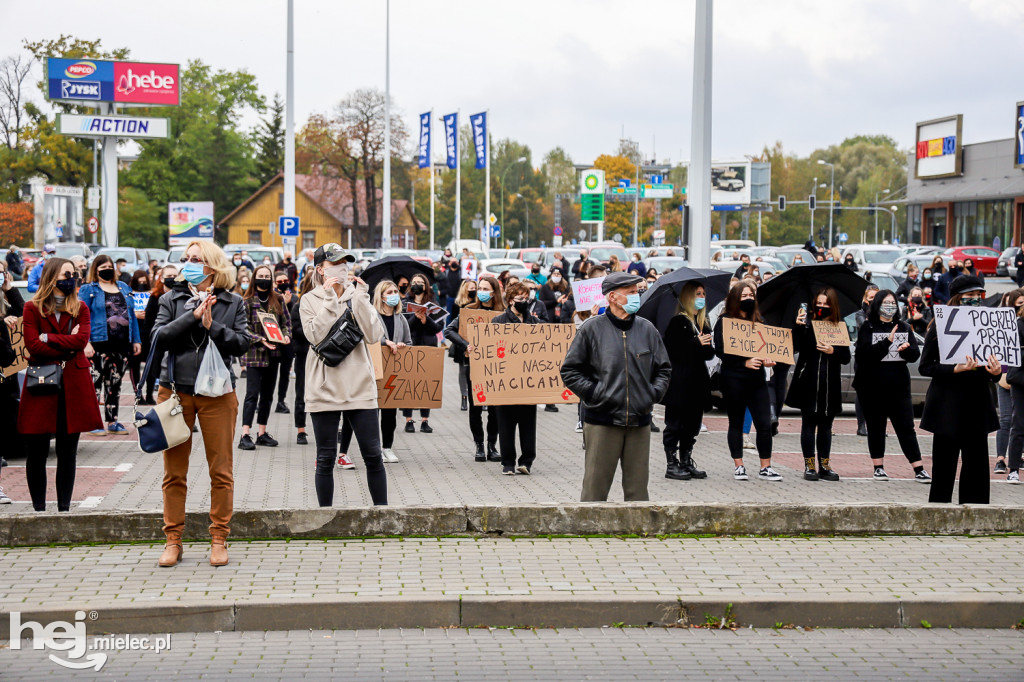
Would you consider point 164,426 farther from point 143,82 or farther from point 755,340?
point 143,82

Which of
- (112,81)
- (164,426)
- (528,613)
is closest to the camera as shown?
(528,613)

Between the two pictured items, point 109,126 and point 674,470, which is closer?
point 674,470

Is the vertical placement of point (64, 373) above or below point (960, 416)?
above

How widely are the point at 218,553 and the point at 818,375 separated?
629 cm

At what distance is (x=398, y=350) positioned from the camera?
37.1 feet

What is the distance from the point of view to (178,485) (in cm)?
684

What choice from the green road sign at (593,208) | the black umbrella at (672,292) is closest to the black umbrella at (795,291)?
the black umbrella at (672,292)

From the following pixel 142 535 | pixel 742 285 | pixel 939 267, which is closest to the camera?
pixel 142 535

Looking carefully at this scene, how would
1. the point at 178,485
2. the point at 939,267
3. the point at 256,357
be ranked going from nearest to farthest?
the point at 178,485
the point at 256,357
the point at 939,267

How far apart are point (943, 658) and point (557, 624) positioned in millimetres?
2028

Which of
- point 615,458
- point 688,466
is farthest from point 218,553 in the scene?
point 688,466

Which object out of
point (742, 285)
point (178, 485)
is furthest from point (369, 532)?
point (742, 285)

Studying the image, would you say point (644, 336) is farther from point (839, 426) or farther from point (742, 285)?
point (839, 426)

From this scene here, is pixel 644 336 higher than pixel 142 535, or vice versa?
pixel 644 336
